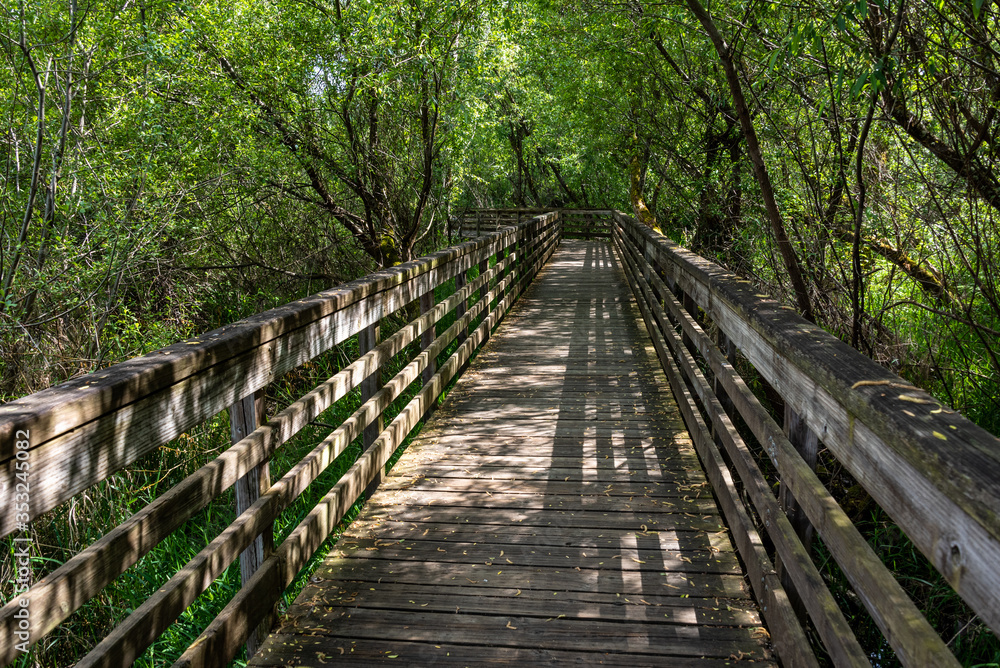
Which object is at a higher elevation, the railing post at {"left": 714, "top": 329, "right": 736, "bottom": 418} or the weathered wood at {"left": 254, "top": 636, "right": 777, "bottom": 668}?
the railing post at {"left": 714, "top": 329, "right": 736, "bottom": 418}

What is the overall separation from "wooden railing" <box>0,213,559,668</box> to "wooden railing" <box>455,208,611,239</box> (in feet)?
58.4

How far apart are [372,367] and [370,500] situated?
0.73 meters

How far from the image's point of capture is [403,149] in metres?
11.8

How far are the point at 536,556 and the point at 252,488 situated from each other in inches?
52.1

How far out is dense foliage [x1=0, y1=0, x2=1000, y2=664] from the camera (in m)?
5.14

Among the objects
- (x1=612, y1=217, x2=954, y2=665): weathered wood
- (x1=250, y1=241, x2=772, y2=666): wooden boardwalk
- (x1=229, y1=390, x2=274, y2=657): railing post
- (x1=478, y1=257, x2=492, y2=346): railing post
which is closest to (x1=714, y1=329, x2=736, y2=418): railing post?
(x1=250, y1=241, x2=772, y2=666): wooden boardwalk

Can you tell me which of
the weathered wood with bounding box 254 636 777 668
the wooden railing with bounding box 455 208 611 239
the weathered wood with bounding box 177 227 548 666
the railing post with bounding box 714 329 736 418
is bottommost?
the weathered wood with bounding box 254 636 777 668

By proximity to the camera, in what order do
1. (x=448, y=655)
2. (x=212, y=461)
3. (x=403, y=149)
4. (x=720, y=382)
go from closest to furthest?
(x=212, y=461) < (x=448, y=655) < (x=720, y=382) < (x=403, y=149)

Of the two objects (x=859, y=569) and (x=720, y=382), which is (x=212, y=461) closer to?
(x=859, y=569)

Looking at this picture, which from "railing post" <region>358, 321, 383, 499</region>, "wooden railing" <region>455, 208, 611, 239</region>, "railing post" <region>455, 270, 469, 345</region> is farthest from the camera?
"wooden railing" <region>455, 208, 611, 239</region>

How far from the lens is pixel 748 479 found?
2994mm

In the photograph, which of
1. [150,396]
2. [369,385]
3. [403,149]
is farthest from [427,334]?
[403,149]

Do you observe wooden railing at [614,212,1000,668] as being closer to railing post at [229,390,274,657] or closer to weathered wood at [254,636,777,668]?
weathered wood at [254,636,777,668]

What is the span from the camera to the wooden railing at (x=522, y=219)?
25.3 metres
